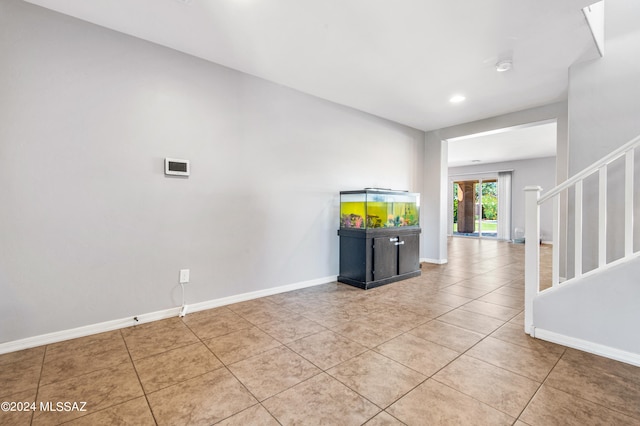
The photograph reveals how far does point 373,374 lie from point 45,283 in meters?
2.44

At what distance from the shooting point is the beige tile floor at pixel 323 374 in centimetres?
139

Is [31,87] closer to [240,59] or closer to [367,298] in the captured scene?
[240,59]

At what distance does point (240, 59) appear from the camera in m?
2.81

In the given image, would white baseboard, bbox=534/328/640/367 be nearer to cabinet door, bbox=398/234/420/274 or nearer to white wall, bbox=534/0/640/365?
white wall, bbox=534/0/640/365

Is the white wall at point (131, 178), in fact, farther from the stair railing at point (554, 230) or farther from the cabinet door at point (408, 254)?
the stair railing at point (554, 230)

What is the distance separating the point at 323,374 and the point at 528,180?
9.27m

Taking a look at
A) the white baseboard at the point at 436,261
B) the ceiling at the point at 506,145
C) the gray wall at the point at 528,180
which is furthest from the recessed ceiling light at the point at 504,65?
the gray wall at the point at 528,180

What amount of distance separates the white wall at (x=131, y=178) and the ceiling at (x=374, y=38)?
0.27m

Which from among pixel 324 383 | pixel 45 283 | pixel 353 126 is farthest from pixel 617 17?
pixel 45 283

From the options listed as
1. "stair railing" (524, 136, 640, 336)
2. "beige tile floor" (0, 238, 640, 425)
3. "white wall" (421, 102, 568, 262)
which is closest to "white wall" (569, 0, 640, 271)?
"stair railing" (524, 136, 640, 336)

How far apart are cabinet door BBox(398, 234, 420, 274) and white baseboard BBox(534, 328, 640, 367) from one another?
189 cm

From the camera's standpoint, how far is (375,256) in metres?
3.65

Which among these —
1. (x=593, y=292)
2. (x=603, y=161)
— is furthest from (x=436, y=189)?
(x=593, y=292)

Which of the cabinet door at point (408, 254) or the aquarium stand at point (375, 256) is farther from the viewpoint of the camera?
the cabinet door at point (408, 254)
